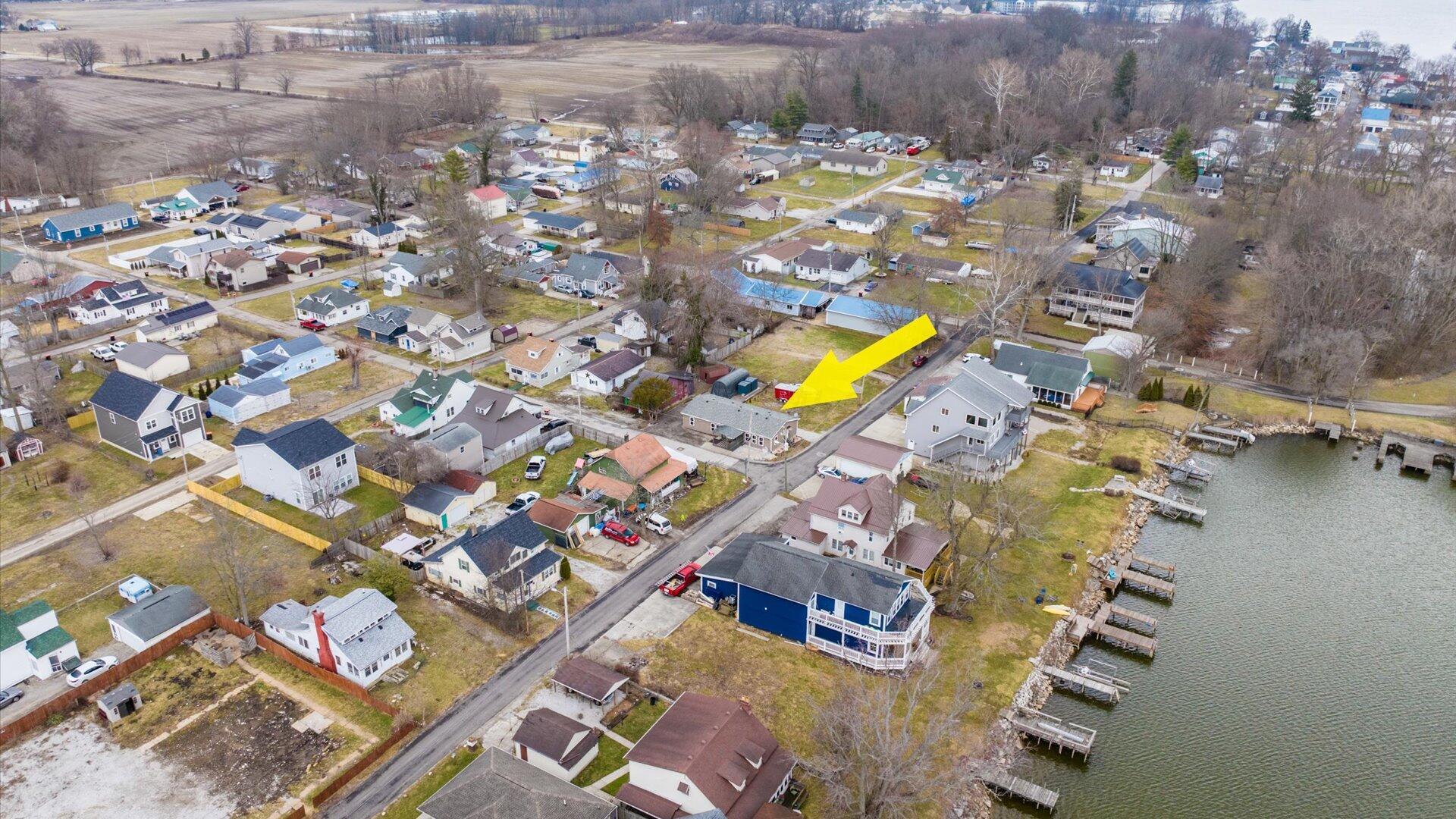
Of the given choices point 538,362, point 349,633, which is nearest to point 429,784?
point 349,633

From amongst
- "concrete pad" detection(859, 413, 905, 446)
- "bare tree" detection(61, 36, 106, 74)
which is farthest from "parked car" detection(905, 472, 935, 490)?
"bare tree" detection(61, 36, 106, 74)

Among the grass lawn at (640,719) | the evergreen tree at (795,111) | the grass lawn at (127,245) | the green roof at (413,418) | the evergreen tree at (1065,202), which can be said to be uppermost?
the evergreen tree at (795,111)

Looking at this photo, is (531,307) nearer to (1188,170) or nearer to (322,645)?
(322,645)

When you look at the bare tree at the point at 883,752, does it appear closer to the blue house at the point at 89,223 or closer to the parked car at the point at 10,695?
the parked car at the point at 10,695

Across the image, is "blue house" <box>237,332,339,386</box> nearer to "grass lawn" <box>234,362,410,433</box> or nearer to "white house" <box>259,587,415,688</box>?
"grass lawn" <box>234,362,410,433</box>

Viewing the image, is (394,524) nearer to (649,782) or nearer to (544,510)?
(544,510)

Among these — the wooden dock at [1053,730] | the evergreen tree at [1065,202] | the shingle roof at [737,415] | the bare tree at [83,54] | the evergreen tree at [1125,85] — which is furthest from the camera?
the bare tree at [83,54]

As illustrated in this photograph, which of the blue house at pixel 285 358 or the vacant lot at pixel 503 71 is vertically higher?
the vacant lot at pixel 503 71

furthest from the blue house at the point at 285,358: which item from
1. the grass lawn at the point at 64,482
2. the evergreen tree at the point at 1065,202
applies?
the evergreen tree at the point at 1065,202
